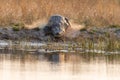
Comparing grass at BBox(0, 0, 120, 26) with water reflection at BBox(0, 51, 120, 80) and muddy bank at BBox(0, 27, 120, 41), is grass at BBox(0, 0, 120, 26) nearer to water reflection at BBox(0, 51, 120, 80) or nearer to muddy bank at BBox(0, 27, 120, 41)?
muddy bank at BBox(0, 27, 120, 41)

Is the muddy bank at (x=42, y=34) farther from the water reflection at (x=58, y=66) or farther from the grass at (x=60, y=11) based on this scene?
the water reflection at (x=58, y=66)

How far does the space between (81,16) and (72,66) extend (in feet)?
34.1

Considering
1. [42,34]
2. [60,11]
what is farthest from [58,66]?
[60,11]

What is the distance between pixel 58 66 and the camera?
58.6 feet

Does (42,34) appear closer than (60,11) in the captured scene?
Yes

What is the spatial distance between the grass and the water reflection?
21.3ft

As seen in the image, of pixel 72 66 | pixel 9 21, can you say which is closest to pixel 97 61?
pixel 72 66

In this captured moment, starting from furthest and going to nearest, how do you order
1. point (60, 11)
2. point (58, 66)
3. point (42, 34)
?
1. point (60, 11)
2. point (42, 34)
3. point (58, 66)

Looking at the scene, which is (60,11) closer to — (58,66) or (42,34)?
(42,34)

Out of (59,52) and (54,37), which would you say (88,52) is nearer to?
(59,52)

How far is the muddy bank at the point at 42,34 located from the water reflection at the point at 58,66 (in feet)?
12.8

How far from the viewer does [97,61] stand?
19016mm

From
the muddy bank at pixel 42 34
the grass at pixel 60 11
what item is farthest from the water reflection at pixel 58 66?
the grass at pixel 60 11

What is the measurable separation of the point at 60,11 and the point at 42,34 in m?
3.28
